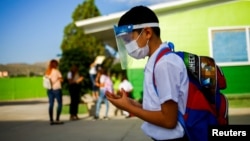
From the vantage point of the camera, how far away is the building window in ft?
30.9

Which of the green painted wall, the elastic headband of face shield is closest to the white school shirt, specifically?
the elastic headband of face shield

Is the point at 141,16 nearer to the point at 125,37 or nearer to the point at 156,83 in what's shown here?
the point at 125,37

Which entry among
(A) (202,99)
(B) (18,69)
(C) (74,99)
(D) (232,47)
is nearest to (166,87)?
(A) (202,99)

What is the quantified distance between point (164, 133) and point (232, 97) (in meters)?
8.24

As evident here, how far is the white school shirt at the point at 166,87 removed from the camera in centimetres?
A: 147

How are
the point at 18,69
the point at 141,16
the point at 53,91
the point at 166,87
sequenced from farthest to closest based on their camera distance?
the point at 18,69 < the point at 53,91 < the point at 141,16 < the point at 166,87

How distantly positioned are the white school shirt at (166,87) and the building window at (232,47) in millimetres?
8151

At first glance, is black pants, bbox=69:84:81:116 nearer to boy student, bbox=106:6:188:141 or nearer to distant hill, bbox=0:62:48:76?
distant hill, bbox=0:62:48:76

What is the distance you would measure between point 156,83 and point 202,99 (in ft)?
0.69

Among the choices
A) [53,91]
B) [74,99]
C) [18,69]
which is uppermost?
[18,69]

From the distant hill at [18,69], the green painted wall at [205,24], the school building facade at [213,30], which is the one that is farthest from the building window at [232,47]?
the distant hill at [18,69]

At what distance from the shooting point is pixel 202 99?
4.99ft

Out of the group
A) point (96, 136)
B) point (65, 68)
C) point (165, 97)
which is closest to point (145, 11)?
point (165, 97)

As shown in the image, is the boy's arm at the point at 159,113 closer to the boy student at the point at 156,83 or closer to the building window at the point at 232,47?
the boy student at the point at 156,83
